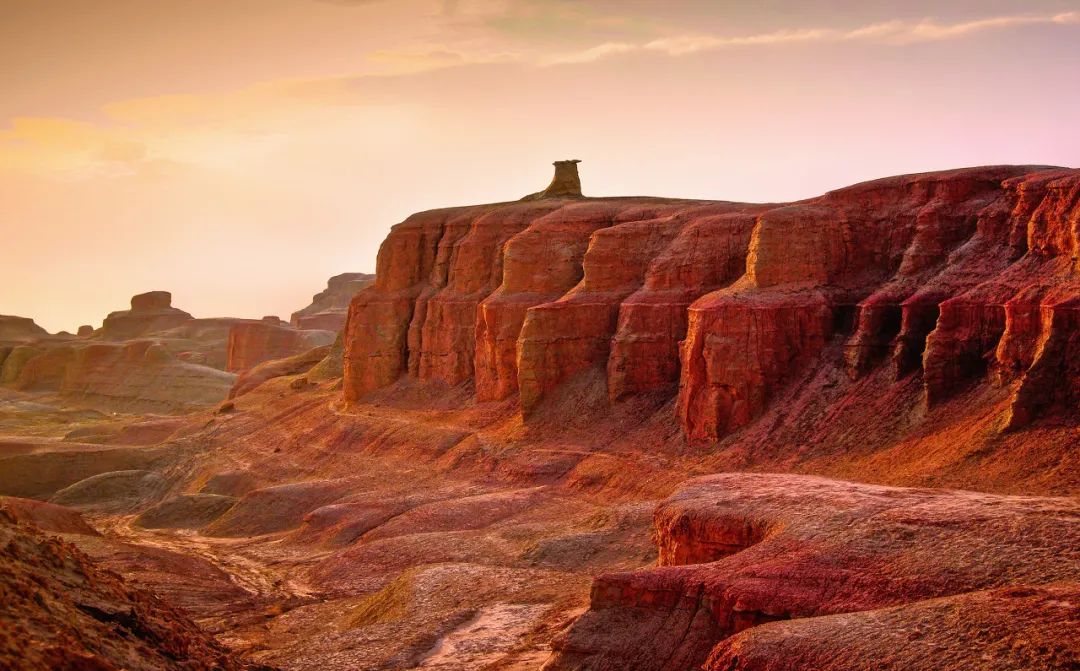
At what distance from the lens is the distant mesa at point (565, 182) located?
67.4 meters

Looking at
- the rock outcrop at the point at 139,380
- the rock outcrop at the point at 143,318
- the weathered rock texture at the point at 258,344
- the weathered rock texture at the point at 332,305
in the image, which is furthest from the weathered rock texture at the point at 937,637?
the rock outcrop at the point at 143,318

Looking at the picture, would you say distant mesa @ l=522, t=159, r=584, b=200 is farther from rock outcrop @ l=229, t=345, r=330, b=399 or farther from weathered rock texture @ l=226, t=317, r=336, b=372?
weathered rock texture @ l=226, t=317, r=336, b=372

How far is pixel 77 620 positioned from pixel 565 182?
5073 centimetres

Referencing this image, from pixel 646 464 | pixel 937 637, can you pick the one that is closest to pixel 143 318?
pixel 646 464

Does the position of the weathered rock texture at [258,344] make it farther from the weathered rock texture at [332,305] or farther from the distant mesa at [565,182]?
the distant mesa at [565,182]

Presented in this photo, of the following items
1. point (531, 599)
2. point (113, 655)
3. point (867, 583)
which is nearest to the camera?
point (113, 655)

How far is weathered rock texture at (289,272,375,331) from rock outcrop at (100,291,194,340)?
43.8ft

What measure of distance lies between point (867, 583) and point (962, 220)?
1971cm

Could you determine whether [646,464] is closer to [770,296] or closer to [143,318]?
[770,296]

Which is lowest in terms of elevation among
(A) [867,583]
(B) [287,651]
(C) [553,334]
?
(B) [287,651]

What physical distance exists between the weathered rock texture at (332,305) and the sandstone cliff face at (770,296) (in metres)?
65.7

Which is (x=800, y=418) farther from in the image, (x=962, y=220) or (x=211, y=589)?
(x=211, y=589)

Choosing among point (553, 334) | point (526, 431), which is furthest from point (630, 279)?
point (526, 431)

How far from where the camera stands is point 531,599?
99.2 feet
